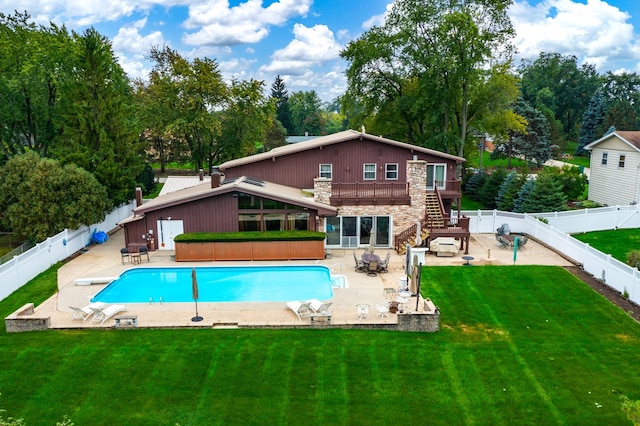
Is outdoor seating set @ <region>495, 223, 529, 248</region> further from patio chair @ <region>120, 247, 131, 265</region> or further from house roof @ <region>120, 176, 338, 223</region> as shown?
patio chair @ <region>120, 247, 131, 265</region>

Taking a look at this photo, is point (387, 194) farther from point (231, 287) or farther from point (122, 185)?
point (122, 185)

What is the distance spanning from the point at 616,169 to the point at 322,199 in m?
20.8

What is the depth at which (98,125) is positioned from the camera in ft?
89.6

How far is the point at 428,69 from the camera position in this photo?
110 ft

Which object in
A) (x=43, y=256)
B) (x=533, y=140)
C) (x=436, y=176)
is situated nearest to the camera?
(x=43, y=256)

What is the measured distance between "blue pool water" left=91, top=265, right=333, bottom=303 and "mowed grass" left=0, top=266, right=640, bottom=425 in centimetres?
312

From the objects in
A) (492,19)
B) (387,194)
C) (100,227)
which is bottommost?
(100,227)

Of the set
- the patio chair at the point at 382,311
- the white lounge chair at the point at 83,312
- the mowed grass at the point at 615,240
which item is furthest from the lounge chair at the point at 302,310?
the mowed grass at the point at 615,240

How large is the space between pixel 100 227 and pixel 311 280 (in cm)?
1378

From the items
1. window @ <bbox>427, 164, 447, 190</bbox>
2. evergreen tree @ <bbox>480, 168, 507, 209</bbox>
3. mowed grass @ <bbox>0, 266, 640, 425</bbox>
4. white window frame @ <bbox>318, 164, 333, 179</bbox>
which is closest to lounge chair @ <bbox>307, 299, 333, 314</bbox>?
mowed grass @ <bbox>0, 266, 640, 425</bbox>

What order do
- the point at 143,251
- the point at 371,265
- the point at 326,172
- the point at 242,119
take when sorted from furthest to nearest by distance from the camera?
1. the point at 242,119
2. the point at 326,172
3. the point at 143,251
4. the point at 371,265

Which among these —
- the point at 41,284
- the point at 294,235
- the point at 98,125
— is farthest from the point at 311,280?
the point at 98,125

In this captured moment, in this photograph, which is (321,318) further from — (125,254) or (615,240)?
(615,240)

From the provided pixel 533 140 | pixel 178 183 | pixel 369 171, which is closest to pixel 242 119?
pixel 178 183
